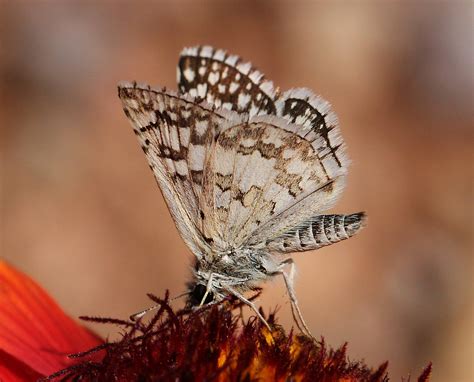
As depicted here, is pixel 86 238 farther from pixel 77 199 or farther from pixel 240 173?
pixel 240 173

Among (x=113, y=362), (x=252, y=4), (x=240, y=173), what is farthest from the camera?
(x=252, y=4)

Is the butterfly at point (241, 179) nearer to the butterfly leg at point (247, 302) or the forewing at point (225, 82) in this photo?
the butterfly leg at point (247, 302)

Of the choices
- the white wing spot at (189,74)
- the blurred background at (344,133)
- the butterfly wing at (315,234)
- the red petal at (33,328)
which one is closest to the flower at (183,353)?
the red petal at (33,328)

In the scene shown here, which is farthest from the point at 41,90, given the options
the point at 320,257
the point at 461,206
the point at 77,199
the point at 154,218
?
the point at 461,206

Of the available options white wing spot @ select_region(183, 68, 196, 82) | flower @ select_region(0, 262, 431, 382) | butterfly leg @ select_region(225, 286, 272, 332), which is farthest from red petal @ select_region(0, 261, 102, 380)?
white wing spot @ select_region(183, 68, 196, 82)

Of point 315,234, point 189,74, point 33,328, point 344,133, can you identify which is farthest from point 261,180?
point 344,133

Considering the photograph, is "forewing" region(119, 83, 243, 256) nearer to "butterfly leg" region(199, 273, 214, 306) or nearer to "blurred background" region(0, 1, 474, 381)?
"butterfly leg" region(199, 273, 214, 306)
